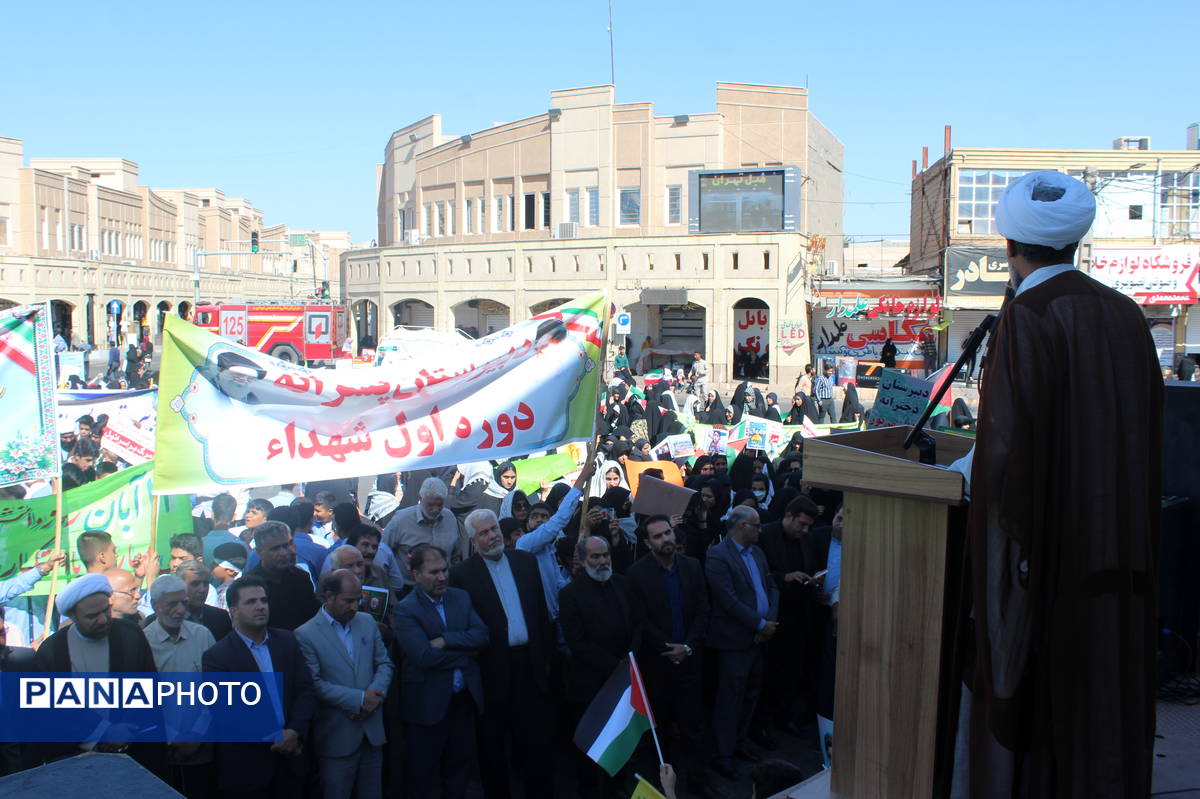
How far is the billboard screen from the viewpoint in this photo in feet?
119

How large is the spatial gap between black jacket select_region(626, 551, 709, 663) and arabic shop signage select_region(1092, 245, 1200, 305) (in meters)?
31.0

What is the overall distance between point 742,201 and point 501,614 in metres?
32.8

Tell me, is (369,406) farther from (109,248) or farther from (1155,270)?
(109,248)

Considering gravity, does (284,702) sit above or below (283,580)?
below

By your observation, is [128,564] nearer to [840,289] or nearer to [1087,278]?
[1087,278]

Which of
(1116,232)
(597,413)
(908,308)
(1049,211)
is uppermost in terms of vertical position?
(1116,232)

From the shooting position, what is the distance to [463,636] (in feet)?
18.2

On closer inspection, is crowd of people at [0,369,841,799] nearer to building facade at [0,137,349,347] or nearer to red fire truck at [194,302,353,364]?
red fire truck at [194,302,353,364]

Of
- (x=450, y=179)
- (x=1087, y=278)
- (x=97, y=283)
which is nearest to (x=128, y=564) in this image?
(x=1087, y=278)

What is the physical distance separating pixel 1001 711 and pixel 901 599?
18.2 inches

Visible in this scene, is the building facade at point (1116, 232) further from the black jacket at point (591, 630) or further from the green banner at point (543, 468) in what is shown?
the black jacket at point (591, 630)

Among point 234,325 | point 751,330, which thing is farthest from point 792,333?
point 234,325

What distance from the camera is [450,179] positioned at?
4769 centimetres

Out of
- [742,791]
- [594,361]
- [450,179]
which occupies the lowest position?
[742,791]
